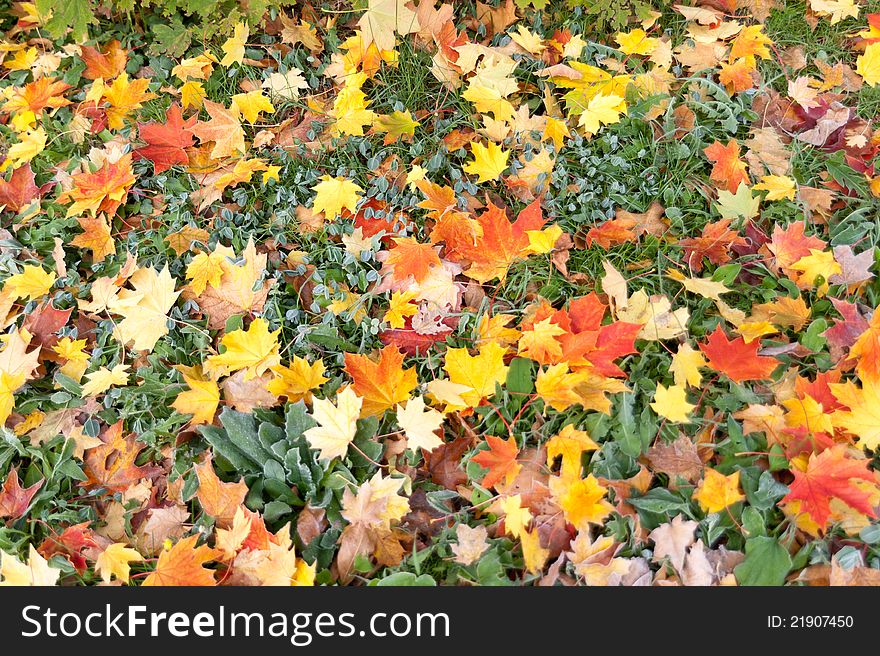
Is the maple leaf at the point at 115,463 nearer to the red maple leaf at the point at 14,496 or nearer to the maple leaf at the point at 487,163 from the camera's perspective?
the red maple leaf at the point at 14,496

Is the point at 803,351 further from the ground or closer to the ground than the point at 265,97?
closer to the ground

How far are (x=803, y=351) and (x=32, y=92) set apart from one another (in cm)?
280

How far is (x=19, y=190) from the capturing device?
2.35 metres

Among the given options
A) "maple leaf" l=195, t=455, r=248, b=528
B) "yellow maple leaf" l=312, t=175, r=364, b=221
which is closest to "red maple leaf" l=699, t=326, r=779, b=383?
"yellow maple leaf" l=312, t=175, r=364, b=221

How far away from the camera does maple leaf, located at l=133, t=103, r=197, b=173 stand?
2.37 metres

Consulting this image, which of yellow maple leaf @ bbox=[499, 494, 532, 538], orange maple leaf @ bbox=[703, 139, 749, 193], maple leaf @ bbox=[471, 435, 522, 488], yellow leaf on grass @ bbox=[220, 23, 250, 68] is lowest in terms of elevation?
yellow maple leaf @ bbox=[499, 494, 532, 538]

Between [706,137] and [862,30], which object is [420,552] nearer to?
[706,137]

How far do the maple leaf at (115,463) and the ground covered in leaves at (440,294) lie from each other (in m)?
0.01

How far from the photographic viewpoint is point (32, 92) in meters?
2.60

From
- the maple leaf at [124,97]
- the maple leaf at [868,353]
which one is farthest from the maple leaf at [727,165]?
the maple leaf at [124,97]

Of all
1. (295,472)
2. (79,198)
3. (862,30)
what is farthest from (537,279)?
(862,30)

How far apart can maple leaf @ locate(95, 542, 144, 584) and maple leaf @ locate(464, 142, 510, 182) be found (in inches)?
57.9

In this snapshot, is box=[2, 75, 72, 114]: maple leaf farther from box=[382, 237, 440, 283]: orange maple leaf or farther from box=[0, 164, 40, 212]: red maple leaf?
box=[382, 237, 440, 283]: orange maple leaf

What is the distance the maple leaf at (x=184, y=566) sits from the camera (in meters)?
1.59
